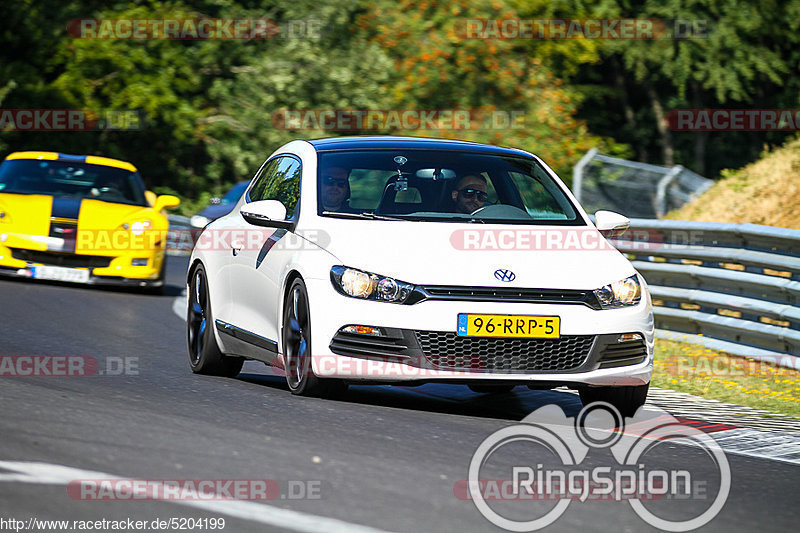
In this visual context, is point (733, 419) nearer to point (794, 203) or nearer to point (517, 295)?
point (517, 295)

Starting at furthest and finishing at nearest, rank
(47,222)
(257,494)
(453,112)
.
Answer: (453,112) → (47,222) → (257,494)

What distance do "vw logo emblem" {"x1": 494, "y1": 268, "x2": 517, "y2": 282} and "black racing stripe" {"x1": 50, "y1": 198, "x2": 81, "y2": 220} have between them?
9297 millimetres

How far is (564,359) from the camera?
25.4ft

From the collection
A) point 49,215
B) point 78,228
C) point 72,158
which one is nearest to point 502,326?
point 78,228

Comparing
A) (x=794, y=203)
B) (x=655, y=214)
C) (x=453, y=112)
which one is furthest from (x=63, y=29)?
(x=794, y=203)

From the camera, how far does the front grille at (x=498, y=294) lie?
761 centimetres

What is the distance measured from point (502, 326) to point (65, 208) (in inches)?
378

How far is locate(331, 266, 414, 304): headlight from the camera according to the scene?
7.61m

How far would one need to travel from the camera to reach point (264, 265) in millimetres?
8789

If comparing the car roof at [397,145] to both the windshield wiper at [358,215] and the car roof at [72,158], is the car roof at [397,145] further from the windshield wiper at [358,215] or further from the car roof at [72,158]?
the car roof at [72,158]

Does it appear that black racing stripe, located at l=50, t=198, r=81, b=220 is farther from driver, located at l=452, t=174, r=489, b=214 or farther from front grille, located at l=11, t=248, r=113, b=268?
driver, located at l=452, t=174, r=489, b=214

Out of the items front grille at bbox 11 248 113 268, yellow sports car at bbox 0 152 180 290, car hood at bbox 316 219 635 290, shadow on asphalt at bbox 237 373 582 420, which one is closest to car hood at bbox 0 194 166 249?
yellow sports car at bbox 0 152 180 290

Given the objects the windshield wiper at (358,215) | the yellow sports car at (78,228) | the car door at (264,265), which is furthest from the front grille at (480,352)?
the yellow sports car at (78,228)

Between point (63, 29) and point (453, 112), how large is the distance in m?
9.39
